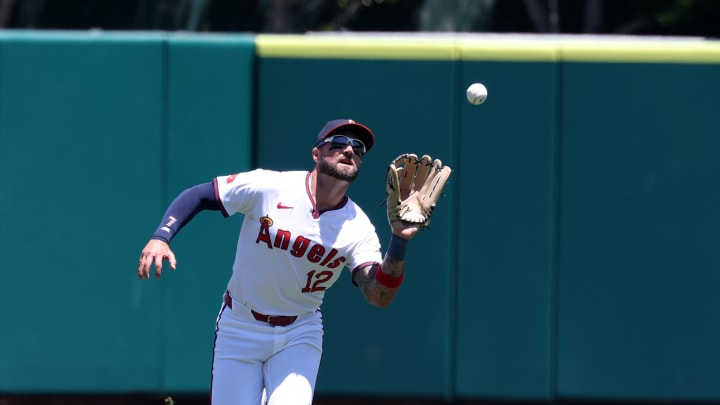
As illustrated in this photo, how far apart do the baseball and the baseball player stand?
1.75 m

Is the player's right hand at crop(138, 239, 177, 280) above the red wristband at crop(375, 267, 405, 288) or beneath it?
above

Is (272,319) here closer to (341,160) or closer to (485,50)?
(341,160)

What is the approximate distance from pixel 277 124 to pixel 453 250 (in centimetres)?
125

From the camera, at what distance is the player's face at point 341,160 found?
464 centimetres

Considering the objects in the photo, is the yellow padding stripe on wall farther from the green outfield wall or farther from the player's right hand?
the player's right hand

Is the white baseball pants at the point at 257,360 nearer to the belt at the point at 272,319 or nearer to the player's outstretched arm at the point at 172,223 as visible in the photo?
the belt at the point at 272,319

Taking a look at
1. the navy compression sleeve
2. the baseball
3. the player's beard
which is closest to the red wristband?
the player's beard

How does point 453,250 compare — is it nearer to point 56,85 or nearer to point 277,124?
point 277,124

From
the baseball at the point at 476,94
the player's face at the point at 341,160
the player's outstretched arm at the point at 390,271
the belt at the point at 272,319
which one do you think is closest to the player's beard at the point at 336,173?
the player's face at the point at 341,160

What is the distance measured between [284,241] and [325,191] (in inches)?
10.8

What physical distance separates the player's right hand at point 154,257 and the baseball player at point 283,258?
0.26 meters

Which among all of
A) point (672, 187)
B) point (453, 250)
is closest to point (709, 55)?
point (672, 187)

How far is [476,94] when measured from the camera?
251 inches

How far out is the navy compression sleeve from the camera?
14.9ft
